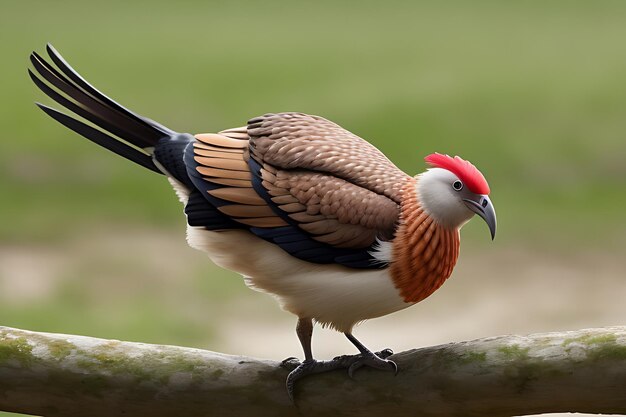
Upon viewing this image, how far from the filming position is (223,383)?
1.44 metres

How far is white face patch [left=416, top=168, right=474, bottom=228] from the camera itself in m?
1.38

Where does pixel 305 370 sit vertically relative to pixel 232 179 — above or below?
below

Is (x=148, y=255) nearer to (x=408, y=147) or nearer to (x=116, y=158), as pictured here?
(x=116, y=158)

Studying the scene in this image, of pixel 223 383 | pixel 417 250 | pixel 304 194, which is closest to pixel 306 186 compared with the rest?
pixel 304 194

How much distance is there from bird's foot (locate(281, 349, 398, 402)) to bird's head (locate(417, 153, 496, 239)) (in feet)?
0.64

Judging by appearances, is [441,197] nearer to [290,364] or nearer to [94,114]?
[290,364]

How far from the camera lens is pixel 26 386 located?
1464 millimetres

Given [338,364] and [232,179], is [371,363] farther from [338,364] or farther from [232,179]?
[232,179]

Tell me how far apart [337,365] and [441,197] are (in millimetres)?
262

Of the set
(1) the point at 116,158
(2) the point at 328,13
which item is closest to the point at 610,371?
(1) the point at 116,158

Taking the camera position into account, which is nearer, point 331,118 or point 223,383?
point 223,383

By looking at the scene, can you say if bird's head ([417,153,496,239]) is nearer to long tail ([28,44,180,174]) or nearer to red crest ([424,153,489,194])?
red crest ([424,153,489,194])

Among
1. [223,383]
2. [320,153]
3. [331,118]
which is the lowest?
[223,383]

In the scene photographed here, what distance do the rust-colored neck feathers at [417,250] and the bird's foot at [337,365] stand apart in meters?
0.09
